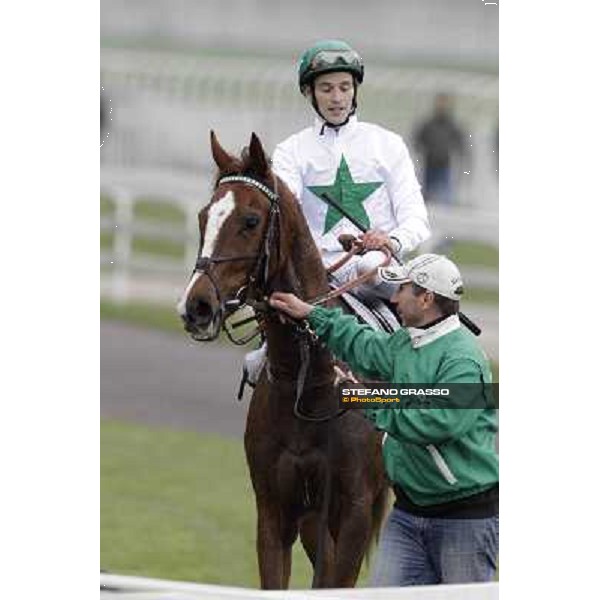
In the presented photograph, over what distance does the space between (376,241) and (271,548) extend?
3.85 feet

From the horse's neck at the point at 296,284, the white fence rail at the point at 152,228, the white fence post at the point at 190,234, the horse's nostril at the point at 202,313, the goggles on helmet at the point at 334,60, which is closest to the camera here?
the horse's nostril at the point at 202,313

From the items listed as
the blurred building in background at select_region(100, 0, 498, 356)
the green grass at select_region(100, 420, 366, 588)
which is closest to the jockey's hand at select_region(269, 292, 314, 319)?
the blurred building in background at select_region(100, 0, 498, 356)

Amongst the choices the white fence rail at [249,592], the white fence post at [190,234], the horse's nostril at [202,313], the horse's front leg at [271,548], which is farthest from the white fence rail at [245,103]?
the white fence rail at [249,592]

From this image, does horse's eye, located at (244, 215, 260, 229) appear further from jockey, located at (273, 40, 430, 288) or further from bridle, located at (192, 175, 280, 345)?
jockey, located at (273, 40, 430, 288)

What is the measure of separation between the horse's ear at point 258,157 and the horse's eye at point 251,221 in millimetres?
171

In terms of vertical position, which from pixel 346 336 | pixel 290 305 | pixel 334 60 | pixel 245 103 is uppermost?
pixel 334 60

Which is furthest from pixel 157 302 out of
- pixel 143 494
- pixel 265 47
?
pixel 265 47

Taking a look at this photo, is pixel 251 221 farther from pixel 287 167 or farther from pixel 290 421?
pixel 290 421

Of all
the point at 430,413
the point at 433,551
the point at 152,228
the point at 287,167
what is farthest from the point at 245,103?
the point at 152,228

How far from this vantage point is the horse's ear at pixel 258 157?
822cm

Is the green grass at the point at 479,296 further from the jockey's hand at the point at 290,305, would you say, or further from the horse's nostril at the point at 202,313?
the horse's nostril at the point at 202,313

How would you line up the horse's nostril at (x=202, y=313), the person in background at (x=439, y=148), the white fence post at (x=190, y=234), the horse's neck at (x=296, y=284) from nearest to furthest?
the horse's nostril at (x=202, y=313) < the horse's neck at (x=296, y=284) < the person in background at (x=439, y=148) < the white fence post at (x=190, y=234)

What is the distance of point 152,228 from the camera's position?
1332cm
